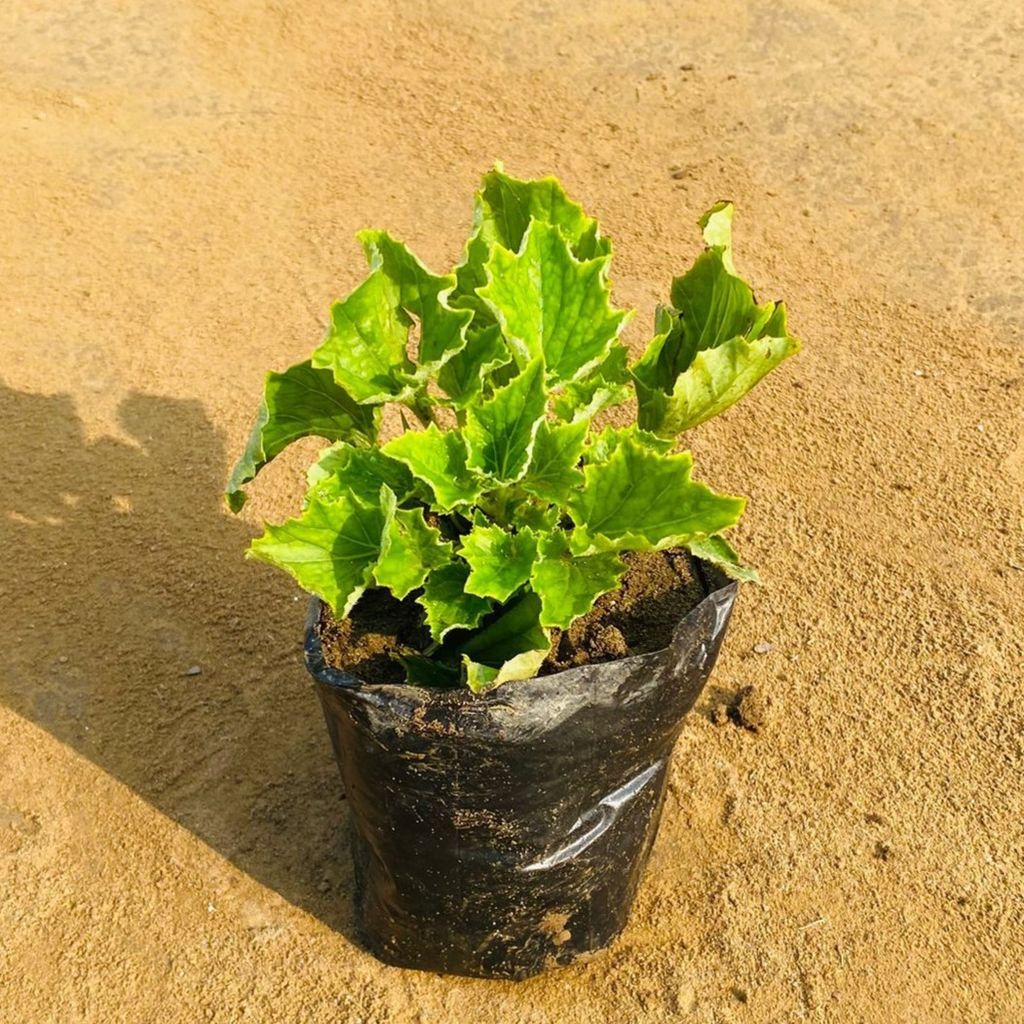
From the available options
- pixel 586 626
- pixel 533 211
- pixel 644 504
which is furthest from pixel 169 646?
pixel 644 504

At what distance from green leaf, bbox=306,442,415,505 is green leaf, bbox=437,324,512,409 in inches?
5.6

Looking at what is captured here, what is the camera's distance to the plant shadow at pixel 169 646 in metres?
2.70

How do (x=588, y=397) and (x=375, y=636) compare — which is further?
(x=375, y=636)

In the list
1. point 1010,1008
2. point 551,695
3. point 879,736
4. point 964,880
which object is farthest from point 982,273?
point 551,695

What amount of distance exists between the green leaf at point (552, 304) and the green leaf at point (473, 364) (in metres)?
0.04

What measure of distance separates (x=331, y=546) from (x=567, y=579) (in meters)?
0.35

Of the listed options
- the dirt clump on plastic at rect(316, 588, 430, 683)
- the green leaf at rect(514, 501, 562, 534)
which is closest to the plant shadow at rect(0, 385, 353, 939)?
the dirt clump on plastic at rect(316, 588, 430, 683)

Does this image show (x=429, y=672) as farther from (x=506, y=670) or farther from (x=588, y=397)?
(x=588, y=397)

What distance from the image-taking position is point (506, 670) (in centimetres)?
177

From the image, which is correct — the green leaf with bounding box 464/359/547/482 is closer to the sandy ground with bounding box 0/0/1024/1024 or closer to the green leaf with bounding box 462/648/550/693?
the green leaf with bounding box 462/648/550/693

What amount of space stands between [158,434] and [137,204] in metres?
1.33

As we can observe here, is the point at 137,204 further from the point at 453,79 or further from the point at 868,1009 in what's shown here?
the point at 868,1009

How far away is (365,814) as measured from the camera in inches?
85.9

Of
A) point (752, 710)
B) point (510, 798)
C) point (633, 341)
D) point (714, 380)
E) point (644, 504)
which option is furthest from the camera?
point (633, 341)
